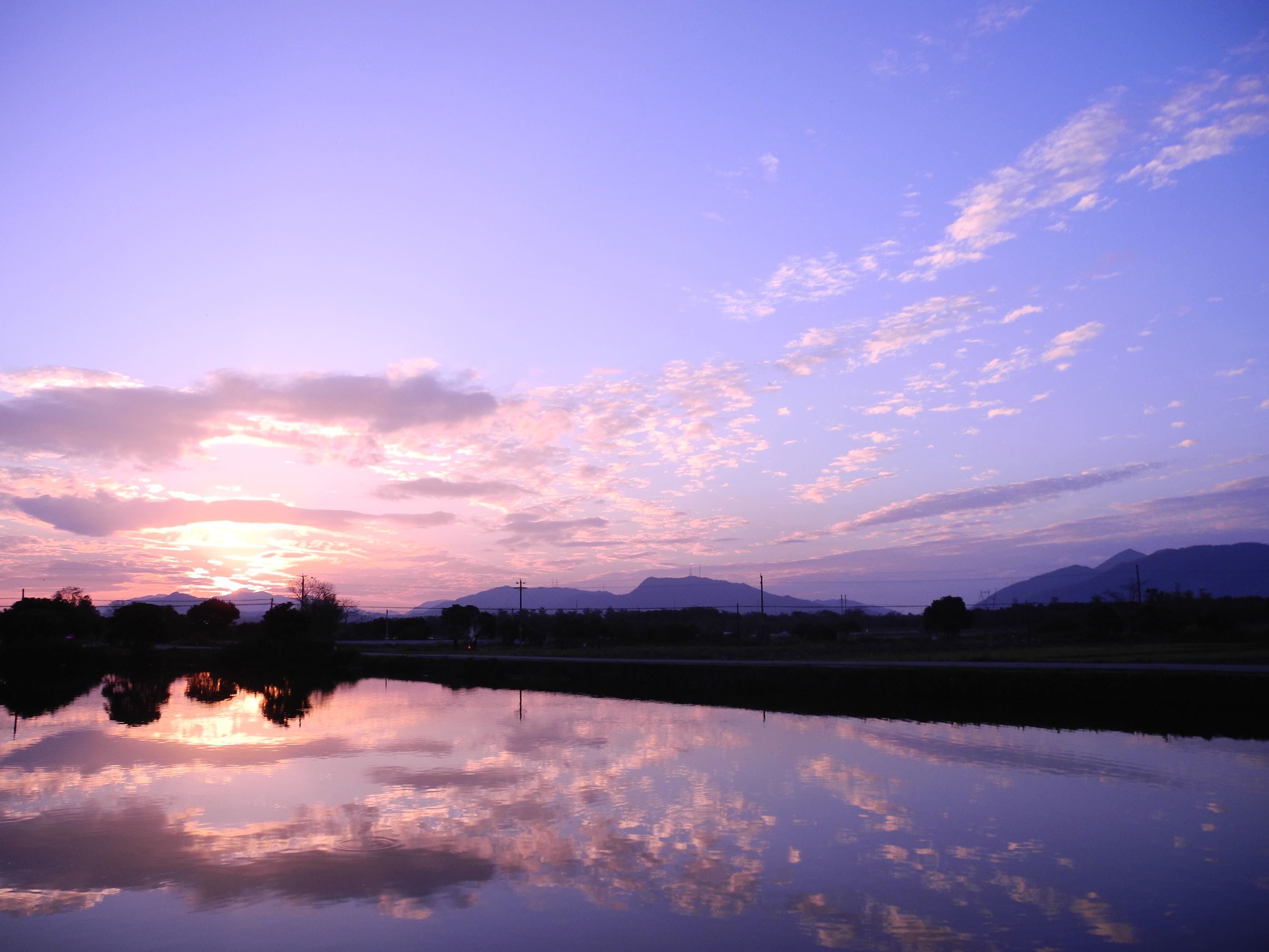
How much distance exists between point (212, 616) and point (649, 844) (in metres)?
74.4

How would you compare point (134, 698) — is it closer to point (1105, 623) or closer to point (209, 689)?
point (209, 689)

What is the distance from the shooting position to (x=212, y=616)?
74938 millimetres

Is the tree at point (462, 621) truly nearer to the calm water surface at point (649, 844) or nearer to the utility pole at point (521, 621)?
the utility pole at point (521, 621)

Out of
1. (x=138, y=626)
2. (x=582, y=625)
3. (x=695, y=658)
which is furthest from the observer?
(x=582, y=625)

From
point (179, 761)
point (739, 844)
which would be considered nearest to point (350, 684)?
point (179, 761)

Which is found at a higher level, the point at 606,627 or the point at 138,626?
the point at 138,626

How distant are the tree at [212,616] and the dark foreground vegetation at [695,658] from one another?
0.27m

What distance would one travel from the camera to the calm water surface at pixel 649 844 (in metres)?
7.58

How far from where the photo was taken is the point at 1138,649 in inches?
1281

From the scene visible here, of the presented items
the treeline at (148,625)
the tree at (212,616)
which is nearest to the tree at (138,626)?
the treeline at (148,625)

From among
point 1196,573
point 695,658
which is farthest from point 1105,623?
point 1196,573

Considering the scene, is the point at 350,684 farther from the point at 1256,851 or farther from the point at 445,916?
the point at 1256,851

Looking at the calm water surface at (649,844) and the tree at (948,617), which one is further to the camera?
the tree at (948,617)

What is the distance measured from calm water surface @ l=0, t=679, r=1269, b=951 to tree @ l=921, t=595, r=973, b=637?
35339mm
